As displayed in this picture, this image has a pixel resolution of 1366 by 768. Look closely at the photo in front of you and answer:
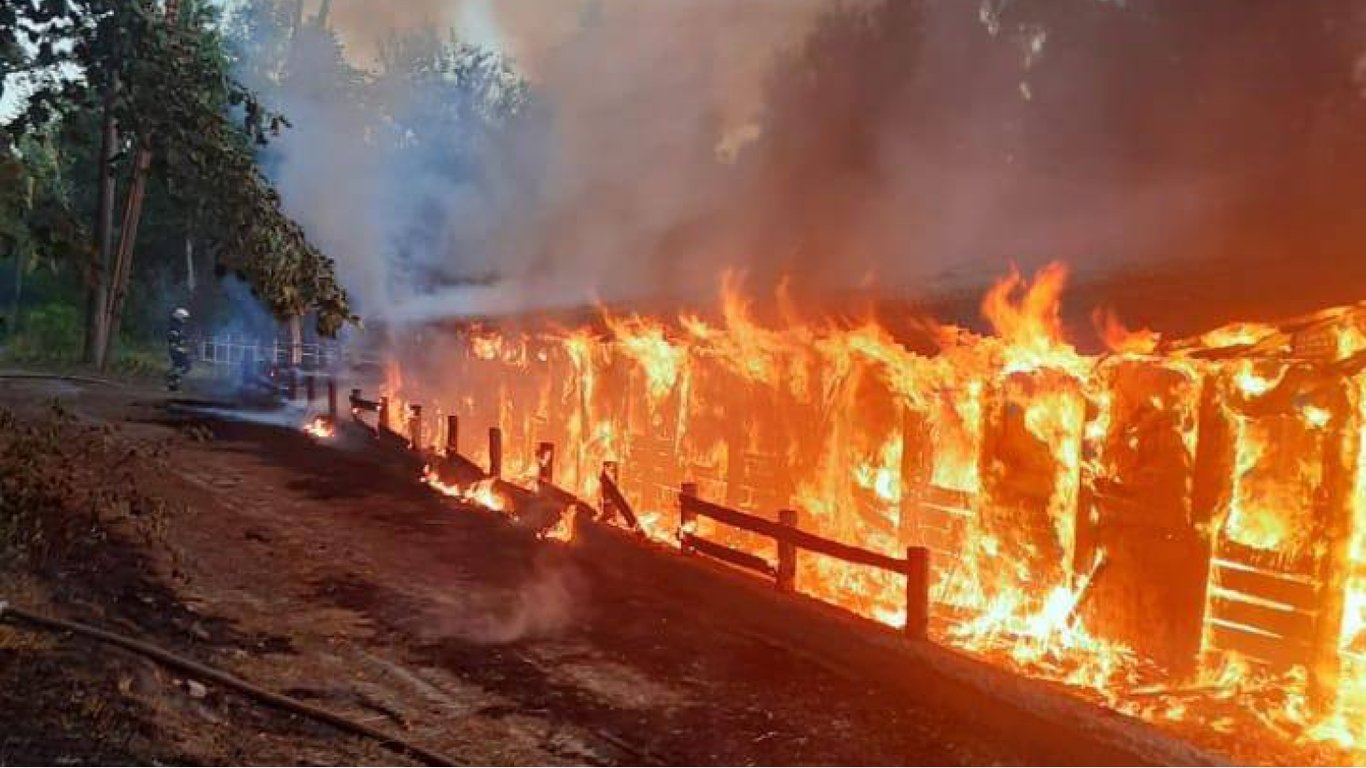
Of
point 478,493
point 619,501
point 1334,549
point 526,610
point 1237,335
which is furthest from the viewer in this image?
point 478,493

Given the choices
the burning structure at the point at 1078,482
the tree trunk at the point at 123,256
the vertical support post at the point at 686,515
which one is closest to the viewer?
the burning structure at the point at 1078,482

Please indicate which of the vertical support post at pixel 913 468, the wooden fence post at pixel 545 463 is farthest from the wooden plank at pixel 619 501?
the vertical support post at pixel 913 468

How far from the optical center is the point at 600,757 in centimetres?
634

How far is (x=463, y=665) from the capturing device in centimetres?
797

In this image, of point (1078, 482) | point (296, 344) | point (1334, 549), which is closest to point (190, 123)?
point (1078, 482)

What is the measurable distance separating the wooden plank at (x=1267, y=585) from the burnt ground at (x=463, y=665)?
2.38m

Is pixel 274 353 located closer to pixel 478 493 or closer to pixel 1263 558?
pixel 478 493

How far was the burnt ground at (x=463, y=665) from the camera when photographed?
18.5 ft

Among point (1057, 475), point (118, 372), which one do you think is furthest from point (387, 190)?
point (1057, 475)

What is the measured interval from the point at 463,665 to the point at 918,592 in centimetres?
384

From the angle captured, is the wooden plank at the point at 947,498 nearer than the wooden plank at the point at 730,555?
No

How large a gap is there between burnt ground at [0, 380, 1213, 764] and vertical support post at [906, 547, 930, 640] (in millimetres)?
362

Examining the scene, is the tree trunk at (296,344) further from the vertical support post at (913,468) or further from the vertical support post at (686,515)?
the vertical support post at (913,468)

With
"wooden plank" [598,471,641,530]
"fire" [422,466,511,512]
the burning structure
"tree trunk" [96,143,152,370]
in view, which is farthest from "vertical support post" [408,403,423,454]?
"tree trunk" [96,143,152,370]
